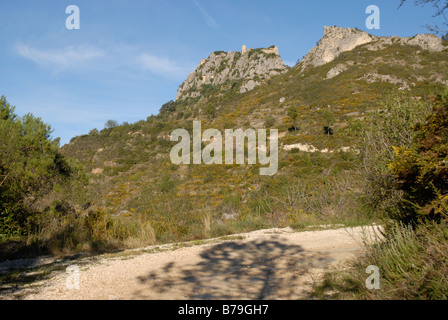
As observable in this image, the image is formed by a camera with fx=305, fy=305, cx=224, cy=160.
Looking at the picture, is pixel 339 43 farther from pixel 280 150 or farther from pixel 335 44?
pixel 280 150

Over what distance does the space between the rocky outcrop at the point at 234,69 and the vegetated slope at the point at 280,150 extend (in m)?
10.6

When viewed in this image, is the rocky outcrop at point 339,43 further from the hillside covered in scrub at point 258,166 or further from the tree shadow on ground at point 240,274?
the tree shadow on ground at point 240,274

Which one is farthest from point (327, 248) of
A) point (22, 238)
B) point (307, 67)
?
point (307, 67)

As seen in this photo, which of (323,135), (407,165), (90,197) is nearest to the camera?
(407,165)

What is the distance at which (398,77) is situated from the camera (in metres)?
34.2

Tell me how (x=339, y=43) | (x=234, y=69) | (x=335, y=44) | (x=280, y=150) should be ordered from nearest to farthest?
(x=280, y=150) < (x=339, y=43) < (x=335, y=44) < (x=234, y=69)

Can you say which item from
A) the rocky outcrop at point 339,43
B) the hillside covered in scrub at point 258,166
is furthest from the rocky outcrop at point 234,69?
the rocky outcrop at point 339,43

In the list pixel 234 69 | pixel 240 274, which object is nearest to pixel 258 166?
pixel 240 274

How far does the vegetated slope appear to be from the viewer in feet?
35.6

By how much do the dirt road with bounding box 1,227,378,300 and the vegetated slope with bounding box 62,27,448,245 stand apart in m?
2.22

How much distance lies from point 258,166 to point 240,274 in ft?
64.3

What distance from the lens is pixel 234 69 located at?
71.2 m
